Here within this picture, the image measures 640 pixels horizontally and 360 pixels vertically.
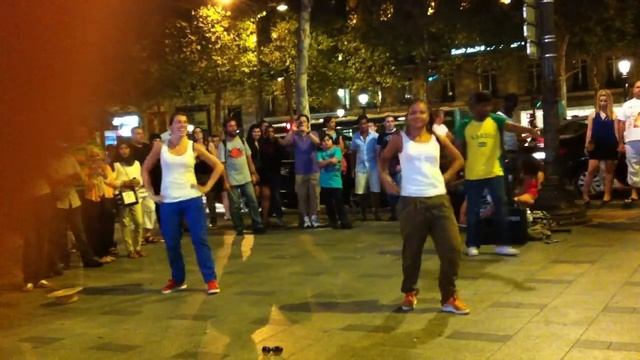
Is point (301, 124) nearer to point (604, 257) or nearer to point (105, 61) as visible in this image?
point (105, 61)

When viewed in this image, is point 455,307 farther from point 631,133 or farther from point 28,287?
point 631,133

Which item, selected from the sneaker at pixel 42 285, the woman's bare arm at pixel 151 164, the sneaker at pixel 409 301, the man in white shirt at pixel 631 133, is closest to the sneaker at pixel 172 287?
the woman's bare arm at pixel 151 164

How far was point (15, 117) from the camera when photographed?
22.6 feet

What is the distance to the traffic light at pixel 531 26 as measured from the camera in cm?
1088

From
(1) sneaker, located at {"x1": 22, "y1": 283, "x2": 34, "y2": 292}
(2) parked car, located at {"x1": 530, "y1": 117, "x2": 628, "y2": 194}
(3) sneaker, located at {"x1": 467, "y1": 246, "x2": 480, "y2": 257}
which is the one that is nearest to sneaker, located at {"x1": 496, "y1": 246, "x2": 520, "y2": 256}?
(3) sneaker, located at {"x1": 467, "y1": 246, "x2": 480, "y2": 257}

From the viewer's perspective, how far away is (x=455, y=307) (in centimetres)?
639

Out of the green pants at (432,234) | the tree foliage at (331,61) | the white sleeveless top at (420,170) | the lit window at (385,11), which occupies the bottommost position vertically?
the green pants at (432,234)

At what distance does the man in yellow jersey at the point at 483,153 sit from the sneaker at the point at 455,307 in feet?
8.21

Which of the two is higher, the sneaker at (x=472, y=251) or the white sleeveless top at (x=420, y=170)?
the white sleeveless top at (x=420, y=170)

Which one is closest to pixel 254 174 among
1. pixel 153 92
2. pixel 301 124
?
pixel 301 124

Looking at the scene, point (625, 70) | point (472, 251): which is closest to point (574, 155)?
point (472, 251)

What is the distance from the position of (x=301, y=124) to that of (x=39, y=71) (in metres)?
5.59

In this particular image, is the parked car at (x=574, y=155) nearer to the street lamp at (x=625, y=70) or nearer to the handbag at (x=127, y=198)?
the handbag at (x=127, y=198)

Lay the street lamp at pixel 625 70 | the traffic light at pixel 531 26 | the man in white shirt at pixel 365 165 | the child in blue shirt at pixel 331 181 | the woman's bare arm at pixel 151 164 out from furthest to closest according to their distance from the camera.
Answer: the street lamp at pixel 625 70
the man in white shirt at pixel 365 165
the child in blue shirt at pixel 331 181
the traffic light at pixel 531 26
the woman's bare arm at pixel 151 164
